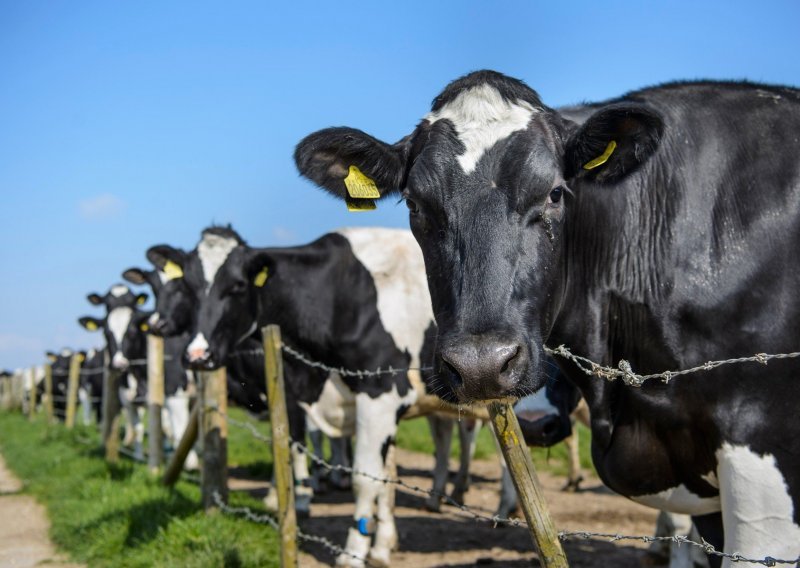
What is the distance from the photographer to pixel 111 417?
1137 cm

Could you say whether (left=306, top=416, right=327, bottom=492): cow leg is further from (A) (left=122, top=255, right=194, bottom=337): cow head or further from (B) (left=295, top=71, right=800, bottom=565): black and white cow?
(B) (left=295, top=71, right=800, bottom=565): black and white cow

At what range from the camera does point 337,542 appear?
7242 mm

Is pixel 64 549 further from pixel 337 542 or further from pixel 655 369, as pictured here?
pixel 655 369

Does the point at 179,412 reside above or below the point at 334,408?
below

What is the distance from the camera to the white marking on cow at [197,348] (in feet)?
22.0

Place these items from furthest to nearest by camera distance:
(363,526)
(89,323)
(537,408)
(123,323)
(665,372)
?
(89,323), (123,323), (363,526), (537,408), (665,372)

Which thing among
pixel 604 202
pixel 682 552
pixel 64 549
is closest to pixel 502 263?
pixel 604 202

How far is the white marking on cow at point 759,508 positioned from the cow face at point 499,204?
781 mm

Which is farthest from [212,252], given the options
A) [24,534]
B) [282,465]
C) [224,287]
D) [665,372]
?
[665,372]

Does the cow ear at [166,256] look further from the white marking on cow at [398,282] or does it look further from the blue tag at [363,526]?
the blue tag at [363,526]

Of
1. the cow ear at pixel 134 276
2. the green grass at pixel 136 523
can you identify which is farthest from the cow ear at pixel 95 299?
the green grass at pixel 136 523

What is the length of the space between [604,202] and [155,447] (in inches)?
303

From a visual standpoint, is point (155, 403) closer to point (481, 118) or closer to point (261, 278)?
point (261, 278)

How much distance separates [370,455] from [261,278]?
197 centimetres
